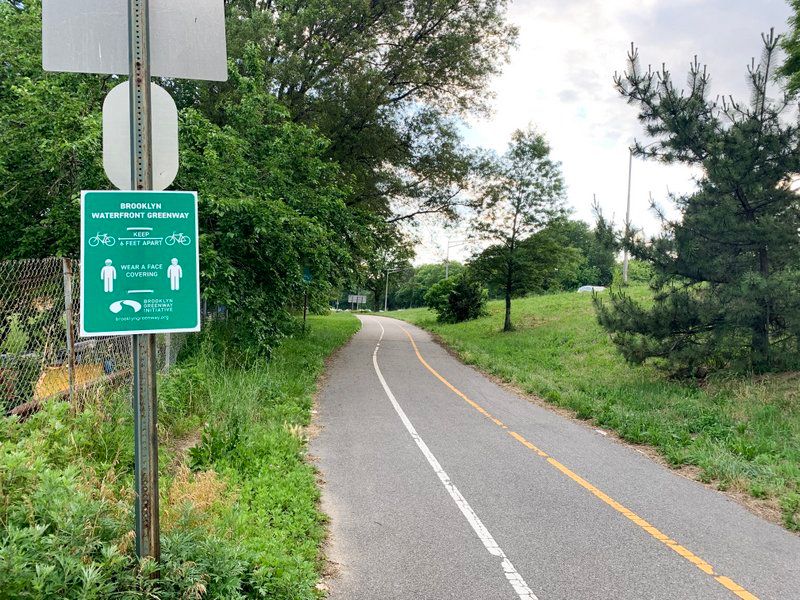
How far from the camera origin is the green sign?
2.73 m

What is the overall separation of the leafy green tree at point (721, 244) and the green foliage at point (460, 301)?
23901 mm

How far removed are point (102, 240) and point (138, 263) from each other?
20cm

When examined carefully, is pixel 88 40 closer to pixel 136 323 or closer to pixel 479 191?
pixel 136 323

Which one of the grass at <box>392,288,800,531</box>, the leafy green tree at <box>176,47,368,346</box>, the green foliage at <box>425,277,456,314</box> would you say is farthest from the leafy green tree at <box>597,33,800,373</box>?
the green foliage at <box>425,277,456,314</box>

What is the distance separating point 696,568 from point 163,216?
15.8 ft

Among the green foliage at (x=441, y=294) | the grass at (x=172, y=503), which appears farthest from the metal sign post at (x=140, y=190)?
the green foliage at (x=441, y=294)

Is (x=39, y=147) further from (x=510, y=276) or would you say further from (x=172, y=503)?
(x=510, y=276)

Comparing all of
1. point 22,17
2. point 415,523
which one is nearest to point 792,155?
point 415,523

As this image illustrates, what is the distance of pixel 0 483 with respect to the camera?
325cm

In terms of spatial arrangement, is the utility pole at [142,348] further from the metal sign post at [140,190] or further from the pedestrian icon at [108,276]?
the pedestrian icon at [108,276]

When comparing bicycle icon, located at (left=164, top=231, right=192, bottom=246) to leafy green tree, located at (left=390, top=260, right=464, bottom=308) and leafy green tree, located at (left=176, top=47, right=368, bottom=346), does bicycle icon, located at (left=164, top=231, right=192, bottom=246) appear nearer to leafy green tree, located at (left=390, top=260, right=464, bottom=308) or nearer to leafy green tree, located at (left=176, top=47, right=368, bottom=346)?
leafy green tree, located at (left=176, top=47, right=368, bottom=346)

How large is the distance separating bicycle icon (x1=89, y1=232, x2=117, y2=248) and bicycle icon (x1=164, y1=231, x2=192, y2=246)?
253mm

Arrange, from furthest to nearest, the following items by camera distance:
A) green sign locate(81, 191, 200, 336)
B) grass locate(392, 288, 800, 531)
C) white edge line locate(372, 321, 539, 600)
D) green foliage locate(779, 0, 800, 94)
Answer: green foliage locate(779, 0, 800, 94)
grass locate(392, 288, 800, 531)
white edge line locate(372, 321, 539, 600)
green sign locate(81, 191, 200, 336)

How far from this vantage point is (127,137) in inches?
113
